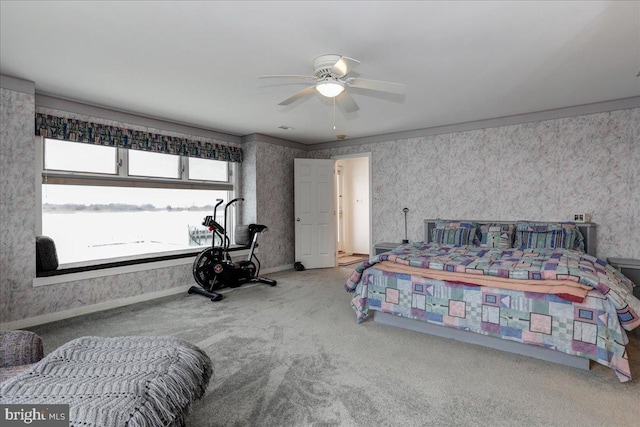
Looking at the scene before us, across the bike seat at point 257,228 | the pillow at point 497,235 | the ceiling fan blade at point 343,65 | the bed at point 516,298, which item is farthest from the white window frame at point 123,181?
the pillow at point 497,235

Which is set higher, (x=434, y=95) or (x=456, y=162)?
(x=434, y=95)

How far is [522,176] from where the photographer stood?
4.66 metres

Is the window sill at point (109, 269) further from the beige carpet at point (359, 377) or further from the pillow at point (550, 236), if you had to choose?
the pillow at point (550, 236)

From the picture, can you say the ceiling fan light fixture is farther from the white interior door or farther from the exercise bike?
the white interior door

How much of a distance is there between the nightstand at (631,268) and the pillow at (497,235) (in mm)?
1079

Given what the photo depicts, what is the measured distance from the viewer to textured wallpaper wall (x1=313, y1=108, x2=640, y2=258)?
13.3 feet

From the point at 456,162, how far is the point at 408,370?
3690 mm

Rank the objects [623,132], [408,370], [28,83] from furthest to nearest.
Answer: [623,132], [28,83], [408,370]

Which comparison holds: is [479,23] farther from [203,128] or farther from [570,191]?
[203,128]

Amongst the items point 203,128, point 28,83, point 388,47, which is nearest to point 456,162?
point 388,47

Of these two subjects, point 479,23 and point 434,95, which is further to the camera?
point 434,95

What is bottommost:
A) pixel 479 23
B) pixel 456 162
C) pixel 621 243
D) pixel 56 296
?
pixel 56 296

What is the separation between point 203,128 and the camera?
208 inches

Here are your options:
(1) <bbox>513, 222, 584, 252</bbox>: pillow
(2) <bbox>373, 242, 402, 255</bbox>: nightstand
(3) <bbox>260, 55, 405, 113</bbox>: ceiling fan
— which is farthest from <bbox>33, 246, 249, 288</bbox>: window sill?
(1) <bbox>513, 222, 584, 252</bbox>: pillow
